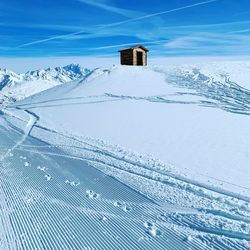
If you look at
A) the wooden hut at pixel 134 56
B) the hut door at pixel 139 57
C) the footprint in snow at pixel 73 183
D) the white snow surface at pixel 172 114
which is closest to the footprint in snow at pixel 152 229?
the white snow surface at pixel 172 114

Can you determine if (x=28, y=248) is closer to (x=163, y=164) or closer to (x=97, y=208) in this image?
(x=97, y=208)

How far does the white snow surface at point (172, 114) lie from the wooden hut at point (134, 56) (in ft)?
11.4

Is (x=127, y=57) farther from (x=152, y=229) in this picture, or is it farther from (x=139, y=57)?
(x=152, y=229)

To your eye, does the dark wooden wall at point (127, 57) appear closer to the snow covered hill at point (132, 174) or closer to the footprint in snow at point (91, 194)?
the snow covered hill at point (132, 174)

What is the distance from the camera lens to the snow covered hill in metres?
6.41

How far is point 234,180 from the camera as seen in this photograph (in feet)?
28.9

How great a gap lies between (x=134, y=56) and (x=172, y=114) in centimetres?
1803

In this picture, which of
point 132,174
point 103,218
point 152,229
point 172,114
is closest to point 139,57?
point 172,114

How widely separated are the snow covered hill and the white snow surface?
62 mm

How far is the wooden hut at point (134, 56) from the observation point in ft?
114

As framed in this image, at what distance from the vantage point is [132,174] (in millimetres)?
9766

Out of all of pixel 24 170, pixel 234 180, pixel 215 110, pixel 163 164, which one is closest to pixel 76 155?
pixel 24 170

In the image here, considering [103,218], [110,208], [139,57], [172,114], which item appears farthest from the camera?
[139,57]

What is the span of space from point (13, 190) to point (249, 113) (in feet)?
39.1
